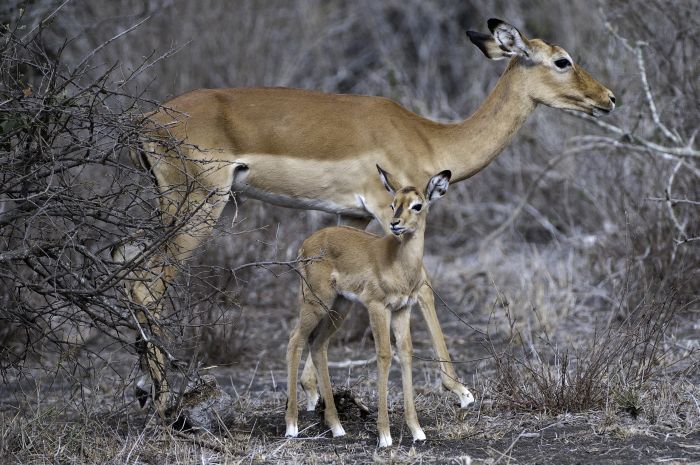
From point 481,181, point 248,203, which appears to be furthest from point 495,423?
point 481,181

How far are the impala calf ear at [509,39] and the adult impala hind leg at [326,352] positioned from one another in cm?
262

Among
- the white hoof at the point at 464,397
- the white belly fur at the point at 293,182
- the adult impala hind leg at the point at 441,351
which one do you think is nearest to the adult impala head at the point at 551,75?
the white belly fur at the point at 293,182

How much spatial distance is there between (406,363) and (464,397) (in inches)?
37.9

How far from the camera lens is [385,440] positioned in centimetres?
599

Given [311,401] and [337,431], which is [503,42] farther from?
[337,431]

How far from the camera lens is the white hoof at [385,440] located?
598cm

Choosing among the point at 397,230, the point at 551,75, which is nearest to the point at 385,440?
the point at 397,230

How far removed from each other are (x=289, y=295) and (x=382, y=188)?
3.32 metres

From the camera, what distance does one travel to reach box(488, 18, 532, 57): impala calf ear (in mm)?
8211

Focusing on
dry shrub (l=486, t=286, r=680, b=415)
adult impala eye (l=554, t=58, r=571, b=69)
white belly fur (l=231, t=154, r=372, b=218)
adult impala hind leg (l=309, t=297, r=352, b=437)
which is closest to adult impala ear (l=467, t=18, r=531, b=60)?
adult impala eye (l=554, t=58, r=571, b=69)

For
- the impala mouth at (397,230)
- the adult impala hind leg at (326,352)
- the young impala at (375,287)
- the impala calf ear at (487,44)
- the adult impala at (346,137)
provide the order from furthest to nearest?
the impala calf ear at (487,44) < the adult impala at (346,137) < the adult impala hind leg at (326,352) < the young impala at (375,287) < the impala mouth at (397,230)

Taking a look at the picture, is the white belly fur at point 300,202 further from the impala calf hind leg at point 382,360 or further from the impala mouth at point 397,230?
the impala mouth at point 397,230

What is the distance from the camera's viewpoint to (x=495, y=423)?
21.0ft

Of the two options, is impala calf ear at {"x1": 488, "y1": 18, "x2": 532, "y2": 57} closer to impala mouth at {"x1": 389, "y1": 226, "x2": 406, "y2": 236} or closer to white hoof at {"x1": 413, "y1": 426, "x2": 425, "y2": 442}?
impala mouth at {"x1": 389, "y1": 226, "x2": 406, "y2": 236}
